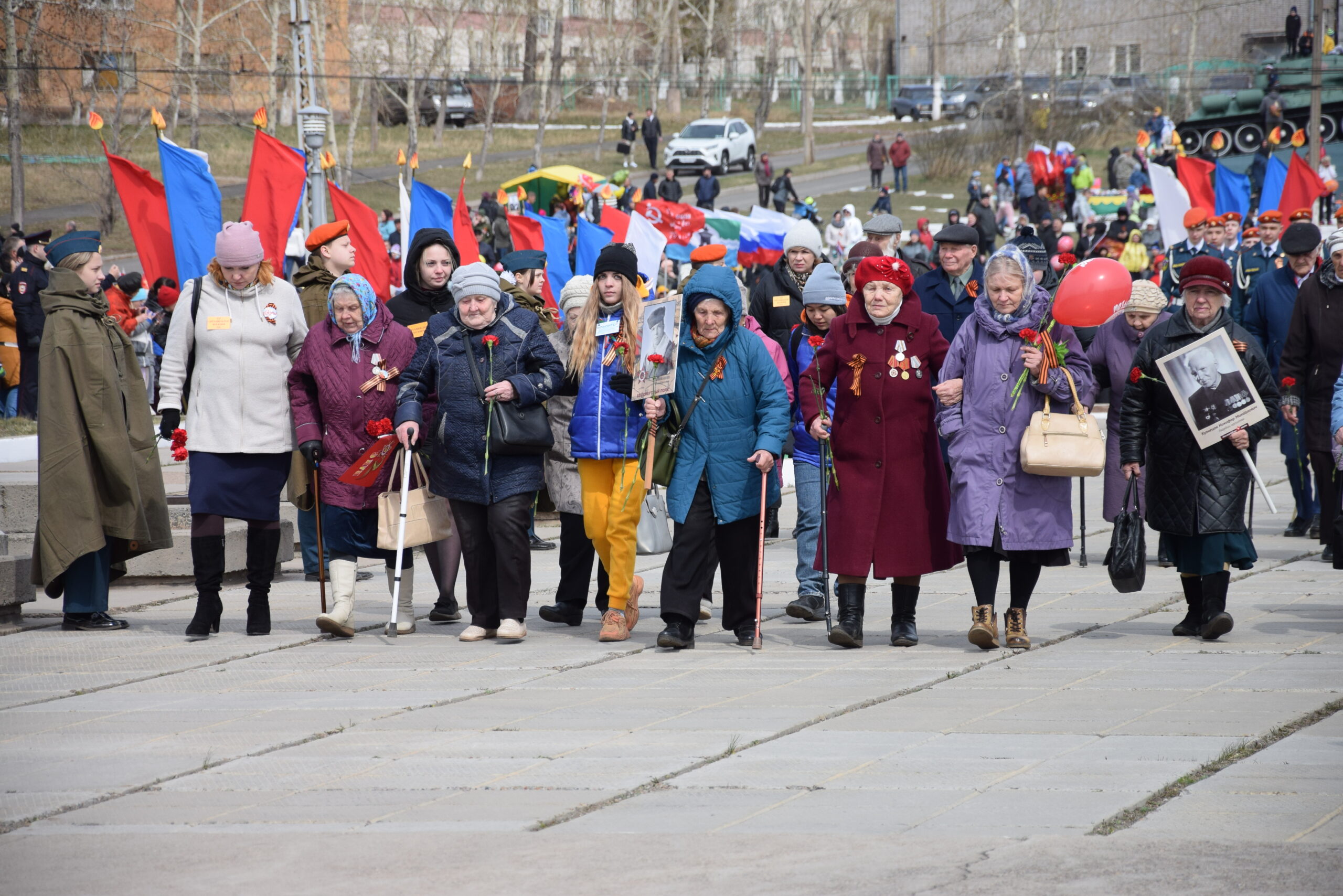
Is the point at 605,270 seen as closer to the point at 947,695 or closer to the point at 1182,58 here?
the point at 947,695

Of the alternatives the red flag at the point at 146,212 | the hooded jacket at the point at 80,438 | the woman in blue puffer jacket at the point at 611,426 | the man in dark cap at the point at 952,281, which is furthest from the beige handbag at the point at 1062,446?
the red flag at the point at 146,212

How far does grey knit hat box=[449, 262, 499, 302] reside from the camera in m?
7.85

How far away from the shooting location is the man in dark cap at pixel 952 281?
395 inches

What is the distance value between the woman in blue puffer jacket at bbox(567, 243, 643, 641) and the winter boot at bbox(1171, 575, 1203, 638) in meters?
2.58

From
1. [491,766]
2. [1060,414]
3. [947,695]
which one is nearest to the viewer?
[491,766]

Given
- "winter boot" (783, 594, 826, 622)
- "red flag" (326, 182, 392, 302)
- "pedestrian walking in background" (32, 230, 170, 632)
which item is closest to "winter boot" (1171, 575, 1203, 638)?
"winter boot" (783, 594, 826, 622)

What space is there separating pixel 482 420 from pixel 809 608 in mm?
2009

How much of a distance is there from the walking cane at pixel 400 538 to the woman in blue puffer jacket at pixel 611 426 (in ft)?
2.64

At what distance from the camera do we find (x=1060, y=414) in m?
7.29

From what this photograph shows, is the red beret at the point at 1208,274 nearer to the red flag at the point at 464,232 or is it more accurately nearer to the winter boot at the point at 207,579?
the winter boot at the point at 207,579

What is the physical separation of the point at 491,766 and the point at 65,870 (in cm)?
146

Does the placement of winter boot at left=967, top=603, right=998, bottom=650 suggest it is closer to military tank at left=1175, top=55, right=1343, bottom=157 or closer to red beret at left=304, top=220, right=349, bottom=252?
red beret at left=304, top=220, right=349, bottom=252

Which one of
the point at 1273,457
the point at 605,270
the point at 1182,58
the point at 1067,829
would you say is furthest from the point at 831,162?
the point at 1067,829

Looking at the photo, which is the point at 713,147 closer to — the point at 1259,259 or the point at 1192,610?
the point at 1259,259
